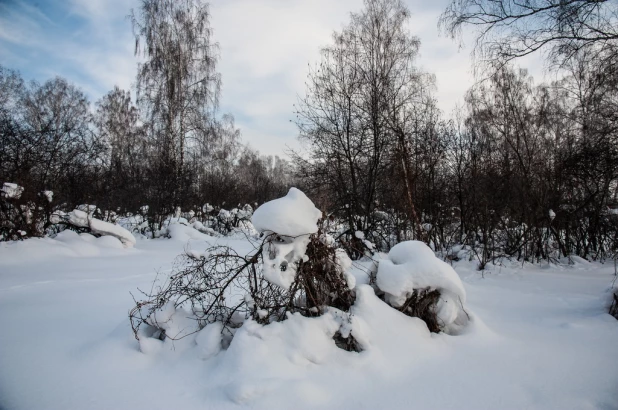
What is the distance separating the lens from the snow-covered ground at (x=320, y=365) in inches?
81.1

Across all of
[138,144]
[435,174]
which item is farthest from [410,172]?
[138,144]

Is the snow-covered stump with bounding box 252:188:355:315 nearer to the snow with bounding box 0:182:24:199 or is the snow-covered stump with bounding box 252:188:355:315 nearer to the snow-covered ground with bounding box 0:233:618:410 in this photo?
the snow-covered ground with bounding box 0:233:618:410

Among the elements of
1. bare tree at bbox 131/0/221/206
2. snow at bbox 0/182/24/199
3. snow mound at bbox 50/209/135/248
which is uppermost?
bare tree at bbox 131/0/221/206

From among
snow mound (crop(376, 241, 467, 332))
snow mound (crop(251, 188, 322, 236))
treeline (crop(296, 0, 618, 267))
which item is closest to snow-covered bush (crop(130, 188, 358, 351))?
snow mound (crop(251, 188, 322, 236))

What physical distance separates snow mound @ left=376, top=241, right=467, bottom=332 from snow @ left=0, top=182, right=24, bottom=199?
781 cm

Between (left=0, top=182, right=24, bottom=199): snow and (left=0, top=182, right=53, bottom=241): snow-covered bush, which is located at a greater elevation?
(left=0, top=182, right=24, bottom=199): snow

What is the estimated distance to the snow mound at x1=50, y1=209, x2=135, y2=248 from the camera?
309 inches

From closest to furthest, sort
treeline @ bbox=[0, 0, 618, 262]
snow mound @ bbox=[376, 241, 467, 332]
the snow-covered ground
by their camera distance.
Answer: the snow-covered ground < snow mound @ bbox=[376, 241, 467, 332] < treeline @ bbox=[0, 0, 618, 262]

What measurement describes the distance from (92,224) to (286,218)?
24.3 feet

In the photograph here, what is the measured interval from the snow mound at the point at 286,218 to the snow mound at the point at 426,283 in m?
0.91

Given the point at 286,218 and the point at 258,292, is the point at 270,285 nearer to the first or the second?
the point at 258,292

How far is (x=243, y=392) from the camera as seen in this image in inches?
78.4

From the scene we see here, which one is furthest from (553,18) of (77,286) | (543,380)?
(77,286)

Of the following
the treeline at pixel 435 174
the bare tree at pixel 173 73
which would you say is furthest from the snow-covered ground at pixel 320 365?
the bare tree at pixel 173 73
